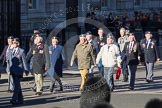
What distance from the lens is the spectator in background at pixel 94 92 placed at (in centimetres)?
809

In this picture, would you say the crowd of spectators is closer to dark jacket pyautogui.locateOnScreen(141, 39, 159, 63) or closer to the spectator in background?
dark jacket pyautogui.locateOnScreen(141, 39, 159, 63)

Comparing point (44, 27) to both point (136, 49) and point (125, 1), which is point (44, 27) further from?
point (136, 49)

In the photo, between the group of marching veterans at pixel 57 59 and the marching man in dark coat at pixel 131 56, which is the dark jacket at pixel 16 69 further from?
the marching man in dark coat at pixel 131 56

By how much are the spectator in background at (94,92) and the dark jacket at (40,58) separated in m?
8.23

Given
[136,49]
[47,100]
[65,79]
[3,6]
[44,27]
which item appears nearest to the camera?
[47,100]

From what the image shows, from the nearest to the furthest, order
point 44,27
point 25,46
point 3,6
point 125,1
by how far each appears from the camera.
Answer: point 3,6 < point 25,46 < point 44,27 < point 125,1

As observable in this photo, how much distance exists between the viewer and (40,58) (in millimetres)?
16875

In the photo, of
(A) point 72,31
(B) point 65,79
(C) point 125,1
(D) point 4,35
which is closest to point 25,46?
(D) point 4,35

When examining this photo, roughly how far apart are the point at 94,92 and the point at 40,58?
28.5 feet

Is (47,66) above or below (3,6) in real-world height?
below

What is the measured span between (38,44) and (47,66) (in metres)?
0.68

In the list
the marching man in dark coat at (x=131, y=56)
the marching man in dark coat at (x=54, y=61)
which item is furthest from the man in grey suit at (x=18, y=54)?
the marching man in dark coat at (x=131, y=56)

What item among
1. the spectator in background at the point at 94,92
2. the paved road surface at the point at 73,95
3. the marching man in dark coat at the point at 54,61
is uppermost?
the spectator in background at the point at 94,92

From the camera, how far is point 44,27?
3856cm
